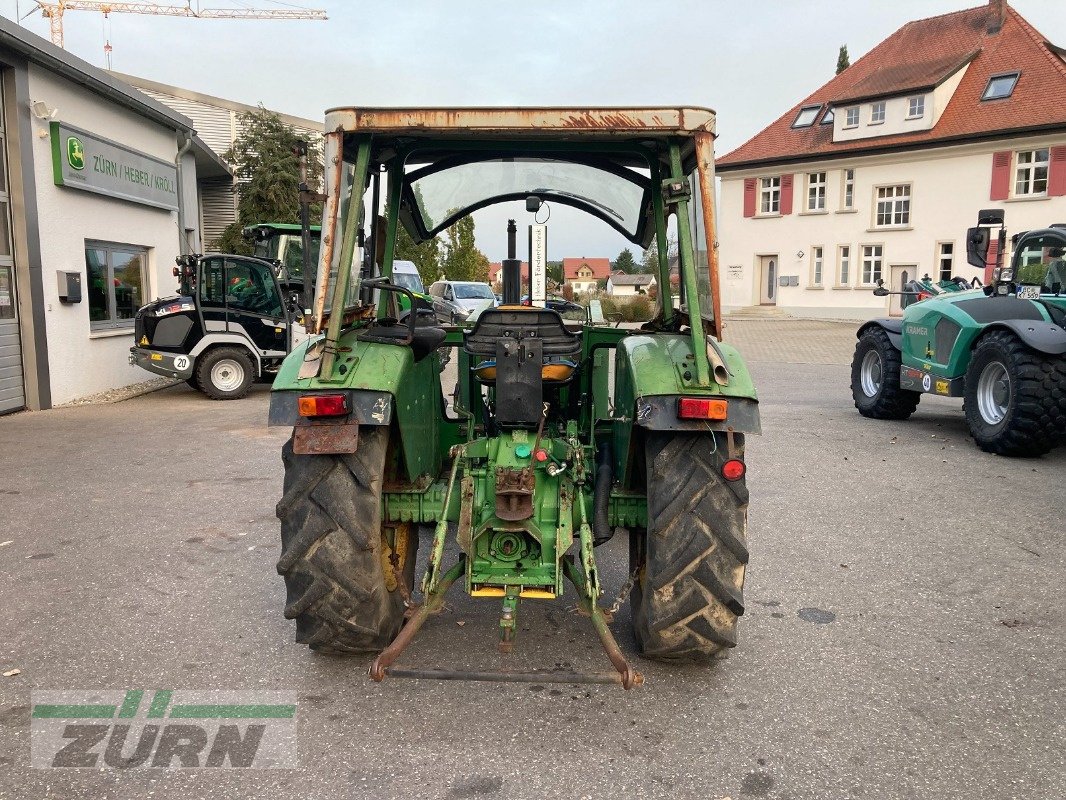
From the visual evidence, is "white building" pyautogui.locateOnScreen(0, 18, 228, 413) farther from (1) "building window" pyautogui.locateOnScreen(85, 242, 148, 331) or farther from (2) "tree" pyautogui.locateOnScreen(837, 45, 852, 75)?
(2) "tree" pyautogui.locateOnScreen(837, 45, 852, 75)

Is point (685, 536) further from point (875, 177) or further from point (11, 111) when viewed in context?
point (875, 177)

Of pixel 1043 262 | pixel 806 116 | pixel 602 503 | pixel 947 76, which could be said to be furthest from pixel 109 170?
pixel 806 116

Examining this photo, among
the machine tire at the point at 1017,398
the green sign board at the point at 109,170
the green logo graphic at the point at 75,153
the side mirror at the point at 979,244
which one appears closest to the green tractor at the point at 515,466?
the machine tire at the point at 1017,398

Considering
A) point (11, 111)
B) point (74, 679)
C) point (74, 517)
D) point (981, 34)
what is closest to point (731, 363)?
point (74, 679)

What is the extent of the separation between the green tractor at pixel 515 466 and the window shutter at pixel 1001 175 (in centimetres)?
2834

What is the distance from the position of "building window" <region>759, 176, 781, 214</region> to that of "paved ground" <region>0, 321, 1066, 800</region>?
2902cm

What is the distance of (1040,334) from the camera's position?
26.5ft

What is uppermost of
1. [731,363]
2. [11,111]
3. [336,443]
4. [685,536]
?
[11,111]

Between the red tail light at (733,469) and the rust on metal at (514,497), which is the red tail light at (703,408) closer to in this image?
the red tail light at (733,469)

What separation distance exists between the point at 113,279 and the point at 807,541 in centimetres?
1158

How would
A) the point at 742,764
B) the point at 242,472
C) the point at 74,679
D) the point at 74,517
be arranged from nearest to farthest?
the point at 742,764
the point at 74,679
the point at 74,517
the point at 242,472

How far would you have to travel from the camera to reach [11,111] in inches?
427

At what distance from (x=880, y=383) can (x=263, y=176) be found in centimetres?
1860

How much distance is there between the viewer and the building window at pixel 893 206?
31016mm
